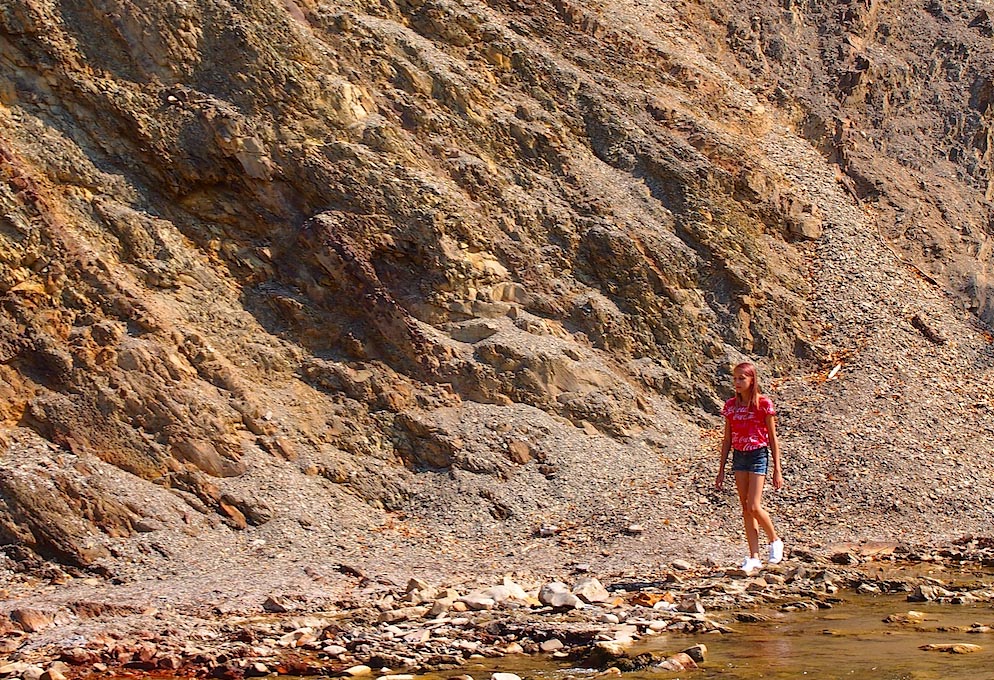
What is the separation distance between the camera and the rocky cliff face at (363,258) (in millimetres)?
12859

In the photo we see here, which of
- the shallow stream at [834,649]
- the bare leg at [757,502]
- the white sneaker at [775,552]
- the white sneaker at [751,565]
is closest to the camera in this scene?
the shallow stream at [834,649]

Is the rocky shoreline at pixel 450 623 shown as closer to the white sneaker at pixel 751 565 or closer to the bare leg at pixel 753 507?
the white sneaker at pixel 751 565

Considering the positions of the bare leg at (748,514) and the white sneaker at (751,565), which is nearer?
the white sneaker at (751,565)

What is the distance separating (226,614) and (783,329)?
1127cm

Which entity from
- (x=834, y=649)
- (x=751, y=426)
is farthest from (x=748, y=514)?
(x=834, y=649)

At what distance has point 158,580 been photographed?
10695 millimetres

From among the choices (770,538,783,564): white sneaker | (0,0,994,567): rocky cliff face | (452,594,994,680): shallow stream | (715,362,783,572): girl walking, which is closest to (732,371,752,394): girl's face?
(715,362,783,572): girl walking

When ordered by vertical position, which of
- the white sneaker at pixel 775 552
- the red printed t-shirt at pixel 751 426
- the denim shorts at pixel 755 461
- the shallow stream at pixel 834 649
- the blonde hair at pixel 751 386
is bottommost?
the white sneaker at pixel 775 552

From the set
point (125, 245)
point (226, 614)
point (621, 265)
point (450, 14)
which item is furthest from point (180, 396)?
point (450, 14)

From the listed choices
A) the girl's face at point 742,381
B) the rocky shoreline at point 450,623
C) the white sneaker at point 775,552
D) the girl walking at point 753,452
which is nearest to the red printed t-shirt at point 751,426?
the girl walking at point 753,452

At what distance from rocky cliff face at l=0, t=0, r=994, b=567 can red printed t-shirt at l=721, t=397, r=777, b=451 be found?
395 centimetres

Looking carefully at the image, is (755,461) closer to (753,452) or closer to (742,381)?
(753,452)

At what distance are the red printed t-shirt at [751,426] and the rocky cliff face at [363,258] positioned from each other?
12.9 feet

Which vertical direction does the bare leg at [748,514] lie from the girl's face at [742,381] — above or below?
below
